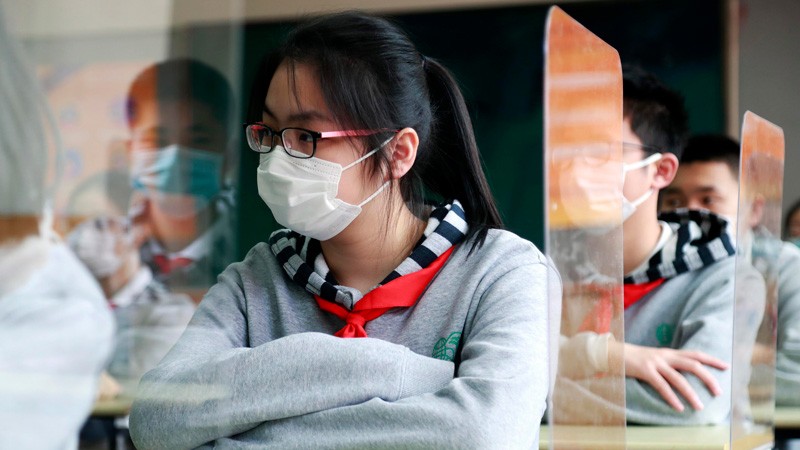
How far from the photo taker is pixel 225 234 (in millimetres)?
913

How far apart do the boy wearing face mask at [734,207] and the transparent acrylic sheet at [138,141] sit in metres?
0.87

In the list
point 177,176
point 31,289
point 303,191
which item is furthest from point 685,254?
point 31,289

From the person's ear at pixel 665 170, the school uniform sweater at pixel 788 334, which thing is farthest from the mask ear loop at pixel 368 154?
the school uniform sweater at pixel 788 334

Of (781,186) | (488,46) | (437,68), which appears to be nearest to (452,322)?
(437,68)

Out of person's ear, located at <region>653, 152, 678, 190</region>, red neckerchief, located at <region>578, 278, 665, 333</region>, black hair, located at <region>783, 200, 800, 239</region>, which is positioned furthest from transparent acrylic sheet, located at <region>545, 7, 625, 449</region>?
black hair, located at <region>783, 200, 800, 239</region>

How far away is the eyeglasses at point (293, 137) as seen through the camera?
1.08 m

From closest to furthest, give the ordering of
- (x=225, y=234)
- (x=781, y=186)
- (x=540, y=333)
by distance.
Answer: (x=225, y=234) < (x=540, y=333) < (x=781, y=186)

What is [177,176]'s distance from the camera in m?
0.80

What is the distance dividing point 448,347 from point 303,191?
245 millimetres

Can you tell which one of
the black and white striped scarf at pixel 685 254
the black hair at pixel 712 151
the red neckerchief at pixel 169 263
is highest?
the black hair at pixel 712 151

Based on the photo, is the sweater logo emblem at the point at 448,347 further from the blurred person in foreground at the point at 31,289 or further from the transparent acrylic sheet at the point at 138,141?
the blurred person in foreground at the point at 31,289

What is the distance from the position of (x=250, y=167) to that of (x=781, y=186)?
3.07 ft

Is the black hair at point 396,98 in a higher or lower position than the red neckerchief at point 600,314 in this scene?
higher

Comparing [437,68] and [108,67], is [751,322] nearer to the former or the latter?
[437,68]
